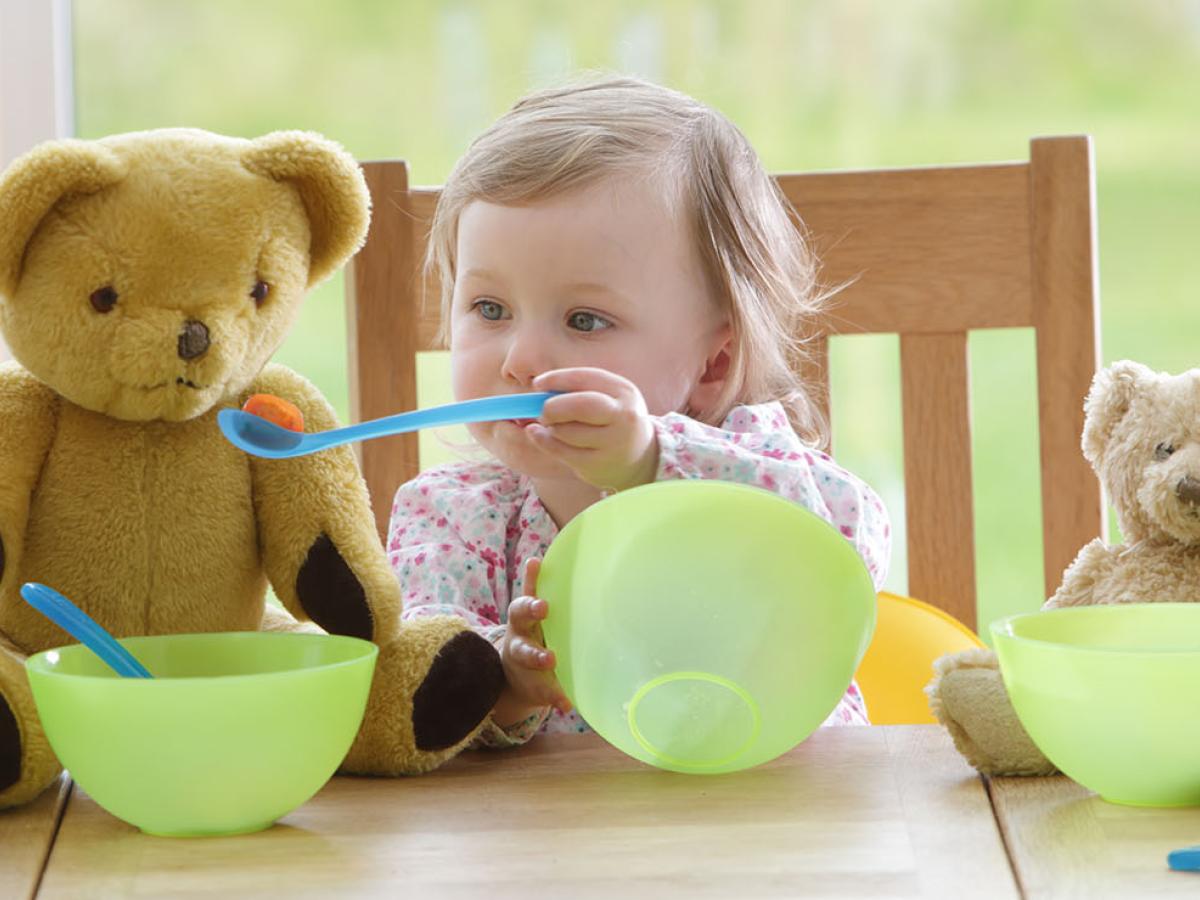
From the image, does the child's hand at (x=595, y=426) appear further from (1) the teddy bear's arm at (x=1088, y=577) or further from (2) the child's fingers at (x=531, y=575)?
(1) the teddy bear's arm at (x=1088, y=577)

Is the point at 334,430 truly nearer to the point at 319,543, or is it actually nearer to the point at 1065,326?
the point at 319,543

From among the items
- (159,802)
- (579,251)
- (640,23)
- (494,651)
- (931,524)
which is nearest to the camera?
(159,802)

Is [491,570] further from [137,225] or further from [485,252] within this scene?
[137,225]

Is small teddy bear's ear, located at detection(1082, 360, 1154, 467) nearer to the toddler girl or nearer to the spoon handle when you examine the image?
the toddler girl

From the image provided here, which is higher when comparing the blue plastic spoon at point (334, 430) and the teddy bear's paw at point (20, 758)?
the blue plastic spoon at point (334, 430)

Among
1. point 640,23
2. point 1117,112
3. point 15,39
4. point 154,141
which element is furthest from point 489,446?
point 1117,112

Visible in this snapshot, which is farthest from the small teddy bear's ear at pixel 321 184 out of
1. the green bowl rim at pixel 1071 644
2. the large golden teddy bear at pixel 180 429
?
the green bowl rim at pixel 1071 644

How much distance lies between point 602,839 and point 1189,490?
A: 1.15ft

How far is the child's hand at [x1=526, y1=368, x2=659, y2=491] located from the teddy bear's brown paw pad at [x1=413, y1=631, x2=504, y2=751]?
118mm

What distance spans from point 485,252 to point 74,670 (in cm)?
42

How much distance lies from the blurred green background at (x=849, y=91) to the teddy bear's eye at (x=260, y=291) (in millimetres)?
2456

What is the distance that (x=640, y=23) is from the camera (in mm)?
3242

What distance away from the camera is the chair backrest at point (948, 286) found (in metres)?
1.10

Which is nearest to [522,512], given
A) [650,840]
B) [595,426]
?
[595,426]
